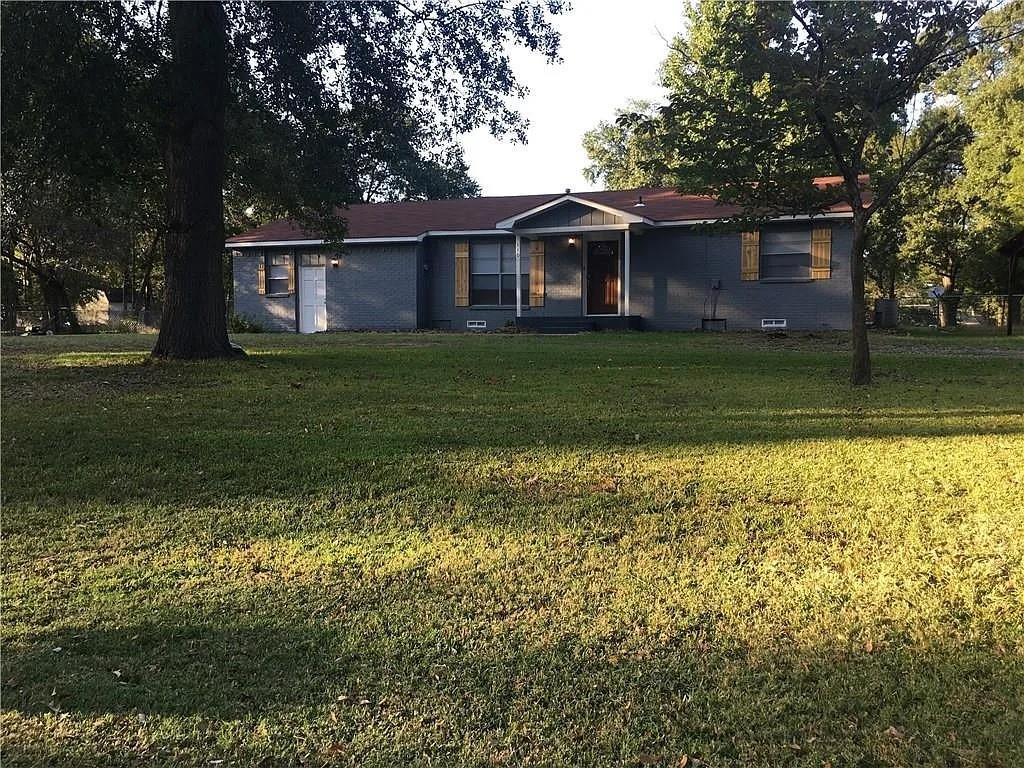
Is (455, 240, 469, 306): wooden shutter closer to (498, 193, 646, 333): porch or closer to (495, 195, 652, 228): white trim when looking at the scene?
(498, 193, 646, 333): porch

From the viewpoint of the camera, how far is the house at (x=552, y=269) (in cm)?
Result: 1830

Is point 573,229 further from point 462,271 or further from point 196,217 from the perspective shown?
point 196,217

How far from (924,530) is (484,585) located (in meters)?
2.39

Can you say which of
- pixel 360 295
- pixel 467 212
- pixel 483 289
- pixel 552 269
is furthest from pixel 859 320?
pixel 360 295

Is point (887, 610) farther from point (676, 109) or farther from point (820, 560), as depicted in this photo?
point (676, 109)

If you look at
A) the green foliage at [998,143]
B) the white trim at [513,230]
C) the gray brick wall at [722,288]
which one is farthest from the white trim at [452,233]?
the green foliage at [998,143]

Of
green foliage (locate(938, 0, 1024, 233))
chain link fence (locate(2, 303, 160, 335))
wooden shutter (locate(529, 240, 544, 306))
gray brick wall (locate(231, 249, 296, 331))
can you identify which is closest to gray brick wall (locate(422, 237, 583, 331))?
wooden shutter (locate(529, 240, 544, 306))

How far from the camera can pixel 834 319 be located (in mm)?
17953

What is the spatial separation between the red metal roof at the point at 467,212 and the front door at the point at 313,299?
43.9 inches

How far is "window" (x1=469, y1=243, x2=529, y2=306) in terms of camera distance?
21.0 m

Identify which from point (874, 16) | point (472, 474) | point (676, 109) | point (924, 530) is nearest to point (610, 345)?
point (676, 109)

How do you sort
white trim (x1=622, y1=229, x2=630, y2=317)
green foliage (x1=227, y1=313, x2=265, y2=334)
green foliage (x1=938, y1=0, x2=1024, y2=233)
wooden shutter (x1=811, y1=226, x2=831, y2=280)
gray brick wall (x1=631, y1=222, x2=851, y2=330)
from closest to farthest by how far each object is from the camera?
wooden shutter (x1=811, y1=226, x2=831, y2=280) → gray brick wall (x1=631, y1=222, x2=851, y2=330) → white trim (x1=622, y1=229, x2=630, y2=317) → green foliage (x1=227, y1=313, x2=265, y2=334) → green foliage (x1=938, y1=0, x2=1024, y2=233)

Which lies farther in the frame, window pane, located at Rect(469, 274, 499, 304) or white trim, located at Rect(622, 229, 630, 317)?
window pane, located at Rect(469, 274, 499, 304)

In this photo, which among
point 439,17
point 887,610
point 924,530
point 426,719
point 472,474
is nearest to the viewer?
point 426,719
